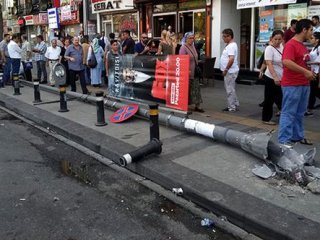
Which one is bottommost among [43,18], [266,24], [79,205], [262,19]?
[79,205]

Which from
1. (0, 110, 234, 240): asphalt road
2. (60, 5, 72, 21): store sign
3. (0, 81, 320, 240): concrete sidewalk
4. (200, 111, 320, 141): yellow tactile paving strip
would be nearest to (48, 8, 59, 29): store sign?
(60, 5, 72, 21): store sign

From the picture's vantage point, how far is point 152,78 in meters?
8.52

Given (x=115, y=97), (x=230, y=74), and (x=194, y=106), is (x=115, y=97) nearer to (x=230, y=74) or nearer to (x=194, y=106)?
(x=194, y=106)

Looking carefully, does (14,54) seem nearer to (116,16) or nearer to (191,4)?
(191,4)

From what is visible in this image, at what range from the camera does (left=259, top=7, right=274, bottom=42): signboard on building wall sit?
12.8 metres

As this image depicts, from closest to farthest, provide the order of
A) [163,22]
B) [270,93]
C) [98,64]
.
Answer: [270,93], [98,64], [163,22]

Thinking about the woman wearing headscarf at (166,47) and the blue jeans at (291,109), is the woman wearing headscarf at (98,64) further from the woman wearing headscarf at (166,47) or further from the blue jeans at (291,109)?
the blue jeans at (291,109)

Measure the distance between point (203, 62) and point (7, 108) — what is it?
5872 mm

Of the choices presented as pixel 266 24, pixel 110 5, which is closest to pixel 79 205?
pixel 266 24

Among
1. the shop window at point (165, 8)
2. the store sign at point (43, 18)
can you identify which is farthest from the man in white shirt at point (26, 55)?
the store sign at point (43, 18)

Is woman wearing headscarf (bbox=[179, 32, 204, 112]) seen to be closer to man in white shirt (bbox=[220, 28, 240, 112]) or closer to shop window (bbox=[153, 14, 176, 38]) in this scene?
man in white shirt (bbox=[220, 28, 240, 112])

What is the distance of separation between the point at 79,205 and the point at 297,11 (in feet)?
31.8

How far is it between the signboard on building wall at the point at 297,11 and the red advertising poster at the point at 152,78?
5648 millimetres

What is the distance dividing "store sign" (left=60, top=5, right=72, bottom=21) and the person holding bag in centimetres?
1918
